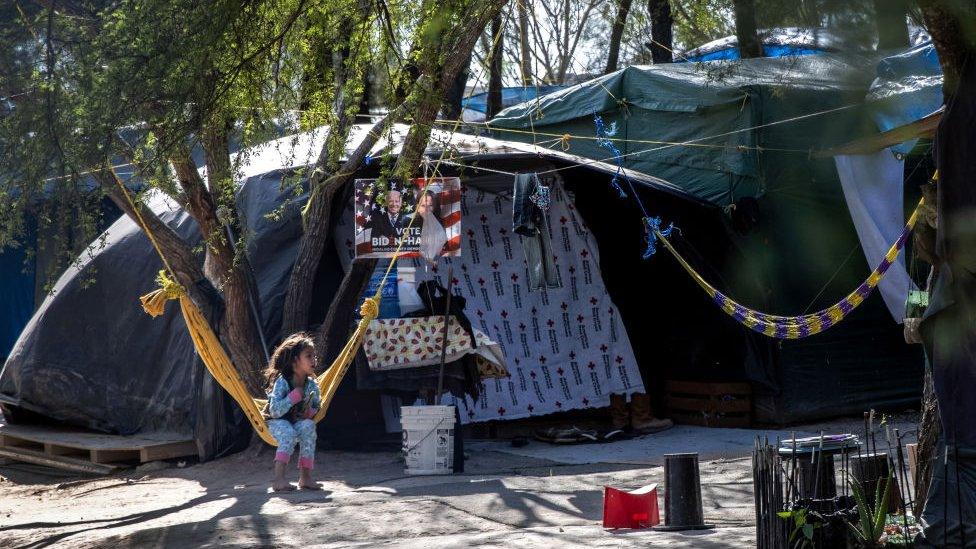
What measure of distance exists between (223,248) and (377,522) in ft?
11.1

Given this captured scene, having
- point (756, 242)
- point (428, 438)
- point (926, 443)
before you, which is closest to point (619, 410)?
point (756, 242)

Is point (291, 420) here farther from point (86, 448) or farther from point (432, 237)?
point (86, 448)

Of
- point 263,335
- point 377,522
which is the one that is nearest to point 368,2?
point 377,522

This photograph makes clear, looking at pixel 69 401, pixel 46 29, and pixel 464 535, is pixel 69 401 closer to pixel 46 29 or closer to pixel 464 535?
pixel 46 29

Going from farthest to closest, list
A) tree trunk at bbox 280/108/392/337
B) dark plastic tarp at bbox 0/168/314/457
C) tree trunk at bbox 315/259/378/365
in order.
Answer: dark plastic tarp at bbox 0/168/314/457
tree trunk at bbox 315/259/378/365
tree trunk at bbox 280/108/392/337

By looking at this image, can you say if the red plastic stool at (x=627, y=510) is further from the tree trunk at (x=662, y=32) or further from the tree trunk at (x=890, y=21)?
the tree trunk at (x=662, y=32)

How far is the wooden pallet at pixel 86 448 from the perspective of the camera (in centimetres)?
905

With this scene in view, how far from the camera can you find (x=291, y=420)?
7547 millimetres

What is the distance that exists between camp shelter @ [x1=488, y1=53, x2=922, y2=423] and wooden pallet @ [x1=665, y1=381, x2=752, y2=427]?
94 millimetres

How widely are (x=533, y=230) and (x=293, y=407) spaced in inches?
98.6

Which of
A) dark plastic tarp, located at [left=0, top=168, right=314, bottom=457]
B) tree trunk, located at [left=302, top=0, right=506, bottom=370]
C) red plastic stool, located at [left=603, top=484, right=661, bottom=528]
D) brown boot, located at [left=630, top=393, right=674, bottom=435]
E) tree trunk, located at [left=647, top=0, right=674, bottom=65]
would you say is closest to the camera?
red plastic stool, located at [left=603, top=484, right=661, bottom=528]

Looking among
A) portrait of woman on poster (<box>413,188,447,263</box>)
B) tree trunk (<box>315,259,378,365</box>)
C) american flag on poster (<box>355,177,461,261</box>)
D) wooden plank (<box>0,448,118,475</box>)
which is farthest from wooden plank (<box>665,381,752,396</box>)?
wooden plank (<box>0,448,118,475</box>)

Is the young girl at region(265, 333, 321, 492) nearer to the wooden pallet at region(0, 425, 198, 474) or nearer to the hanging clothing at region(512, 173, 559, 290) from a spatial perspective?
the wooden pallet at region(0, 425, 198, 474)

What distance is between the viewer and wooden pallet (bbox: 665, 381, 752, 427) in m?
10.2
